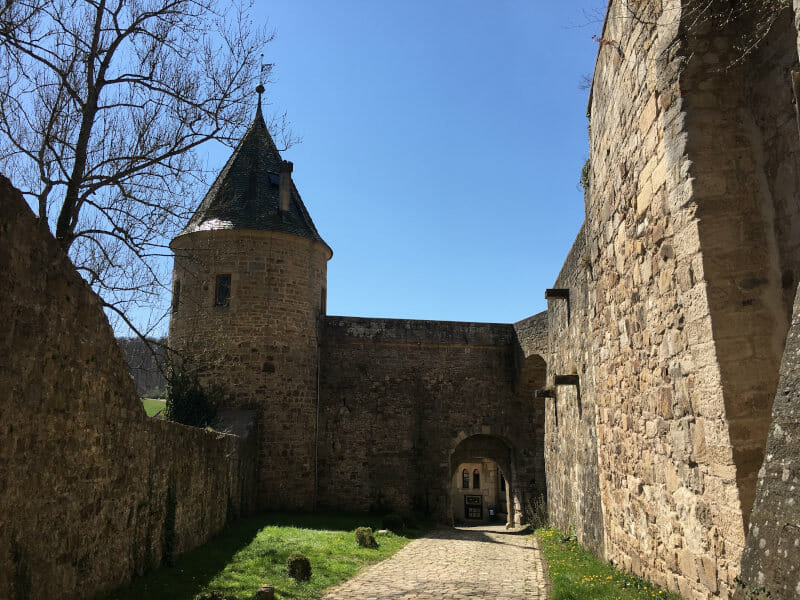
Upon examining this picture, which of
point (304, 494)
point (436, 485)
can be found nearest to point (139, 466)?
point (304, 494)

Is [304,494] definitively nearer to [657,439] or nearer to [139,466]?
[139,466]

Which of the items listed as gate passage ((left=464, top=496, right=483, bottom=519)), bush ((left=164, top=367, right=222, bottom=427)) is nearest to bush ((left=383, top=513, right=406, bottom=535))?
bush ((left=164, top=367, right=222, bottom=427))

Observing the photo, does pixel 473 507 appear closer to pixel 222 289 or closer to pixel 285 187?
pixel 222 289

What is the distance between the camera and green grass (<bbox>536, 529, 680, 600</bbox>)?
5.14 m

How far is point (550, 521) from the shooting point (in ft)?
47.2

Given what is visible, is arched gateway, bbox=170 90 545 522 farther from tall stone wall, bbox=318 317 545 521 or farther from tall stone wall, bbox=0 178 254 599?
tall stone wall, bbox=0 178 254 599

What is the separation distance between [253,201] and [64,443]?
12.5 m

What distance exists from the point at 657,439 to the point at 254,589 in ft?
15.6

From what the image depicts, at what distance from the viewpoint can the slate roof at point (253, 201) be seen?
54.6 ft

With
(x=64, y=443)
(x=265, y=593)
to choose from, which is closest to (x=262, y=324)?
(x=265, y=593)

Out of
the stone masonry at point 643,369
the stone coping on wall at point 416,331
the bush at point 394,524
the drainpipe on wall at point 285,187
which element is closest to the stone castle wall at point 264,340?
the drainpipe on wall at point 285,187

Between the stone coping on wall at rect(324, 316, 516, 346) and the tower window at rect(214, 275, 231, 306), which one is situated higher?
the tower window at rect(214, 275, 231, 306)

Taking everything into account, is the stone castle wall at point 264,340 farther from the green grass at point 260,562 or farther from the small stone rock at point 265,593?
the small stone rock at point 265,593

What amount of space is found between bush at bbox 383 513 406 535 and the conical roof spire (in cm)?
772
